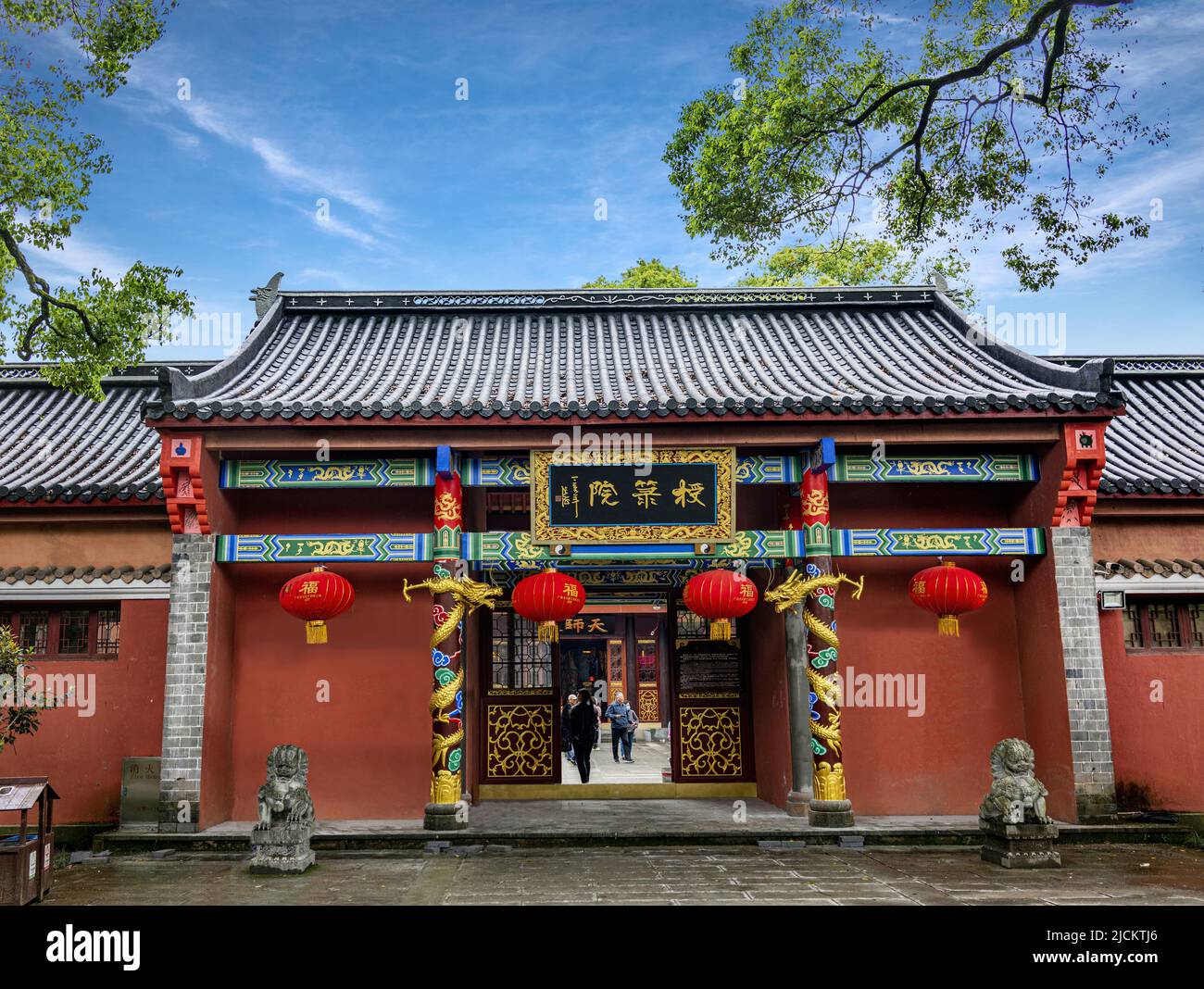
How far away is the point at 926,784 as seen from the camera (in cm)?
916

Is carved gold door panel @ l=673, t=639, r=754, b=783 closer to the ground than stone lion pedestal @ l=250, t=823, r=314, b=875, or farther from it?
farther from it

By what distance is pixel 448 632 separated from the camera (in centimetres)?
842

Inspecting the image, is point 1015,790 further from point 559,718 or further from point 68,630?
point 68,630

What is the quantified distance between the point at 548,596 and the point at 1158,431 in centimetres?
796

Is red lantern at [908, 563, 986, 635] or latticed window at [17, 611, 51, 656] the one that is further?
latticed window at [17, 611, 51, 656]

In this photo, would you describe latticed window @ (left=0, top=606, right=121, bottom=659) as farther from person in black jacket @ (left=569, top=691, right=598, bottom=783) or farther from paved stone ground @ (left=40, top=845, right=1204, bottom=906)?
person in black jacket @ (left=569, top=691, right=598, bottom=783)

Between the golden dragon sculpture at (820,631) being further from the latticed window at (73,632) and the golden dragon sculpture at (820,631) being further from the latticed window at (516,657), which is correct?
the latticed window at (73,632)

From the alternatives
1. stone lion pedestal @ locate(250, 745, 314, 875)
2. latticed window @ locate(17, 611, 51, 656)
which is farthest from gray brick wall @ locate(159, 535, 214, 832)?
latticed window @ locate(17, 611, 51, 656)

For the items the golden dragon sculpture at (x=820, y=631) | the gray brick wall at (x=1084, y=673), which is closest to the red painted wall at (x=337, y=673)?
the golden dragon sculpture at (x=820, y=631)

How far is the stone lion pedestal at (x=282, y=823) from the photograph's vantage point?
7066 millimetres

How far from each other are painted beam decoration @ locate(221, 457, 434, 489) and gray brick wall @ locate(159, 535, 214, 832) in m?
0.72

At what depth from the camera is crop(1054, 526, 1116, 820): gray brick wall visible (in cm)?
830

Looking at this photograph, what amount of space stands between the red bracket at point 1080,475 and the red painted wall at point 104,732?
907cm

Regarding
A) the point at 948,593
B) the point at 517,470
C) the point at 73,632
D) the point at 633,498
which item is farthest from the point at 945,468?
the point at 73,632
